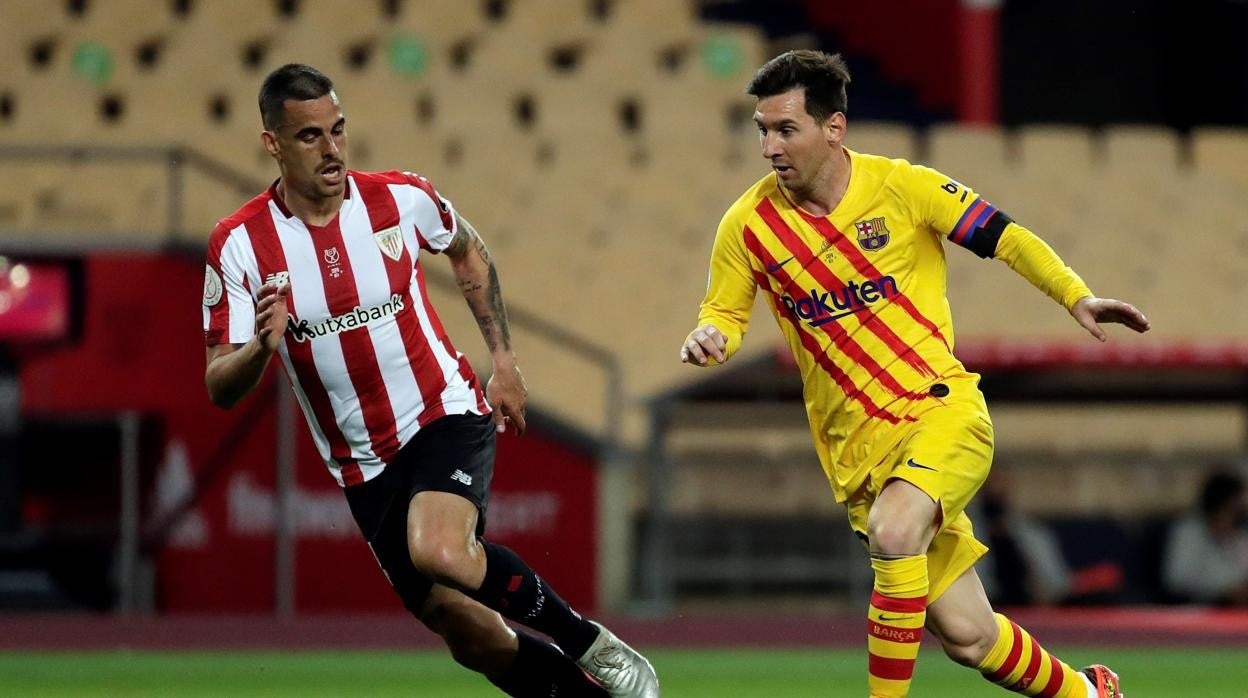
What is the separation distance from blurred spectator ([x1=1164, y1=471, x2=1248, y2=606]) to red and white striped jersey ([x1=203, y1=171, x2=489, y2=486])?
7138 millimetres

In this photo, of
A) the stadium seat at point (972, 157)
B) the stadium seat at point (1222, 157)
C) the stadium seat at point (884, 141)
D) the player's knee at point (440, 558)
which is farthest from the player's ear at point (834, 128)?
the stadium seat at point (1222, 157)

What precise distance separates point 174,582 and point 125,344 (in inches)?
58.8

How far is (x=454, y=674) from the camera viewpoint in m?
8.52

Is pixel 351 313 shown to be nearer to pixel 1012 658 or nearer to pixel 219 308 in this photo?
pixel 219 308

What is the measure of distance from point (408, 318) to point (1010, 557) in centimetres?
685

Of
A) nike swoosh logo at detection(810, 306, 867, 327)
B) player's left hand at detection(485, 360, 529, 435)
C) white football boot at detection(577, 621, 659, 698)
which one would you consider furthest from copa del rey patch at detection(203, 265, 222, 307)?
nike swoosh logo at detection(810, 306, 867, 327)

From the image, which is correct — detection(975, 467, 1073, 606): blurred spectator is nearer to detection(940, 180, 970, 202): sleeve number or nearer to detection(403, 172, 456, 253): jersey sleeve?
detection(940, 180, 970, 202): sleeve number

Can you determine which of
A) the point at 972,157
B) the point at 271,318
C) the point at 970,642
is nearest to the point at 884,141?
the point at 972,157

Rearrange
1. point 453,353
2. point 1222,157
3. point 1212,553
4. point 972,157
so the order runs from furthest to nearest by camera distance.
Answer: point 1222,157
point 972,157
point 1212,553
point 453,353

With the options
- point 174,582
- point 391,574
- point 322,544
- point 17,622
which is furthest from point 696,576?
point 391,574

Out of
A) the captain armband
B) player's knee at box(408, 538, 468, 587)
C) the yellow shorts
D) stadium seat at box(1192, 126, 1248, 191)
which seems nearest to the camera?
the yellow shorts

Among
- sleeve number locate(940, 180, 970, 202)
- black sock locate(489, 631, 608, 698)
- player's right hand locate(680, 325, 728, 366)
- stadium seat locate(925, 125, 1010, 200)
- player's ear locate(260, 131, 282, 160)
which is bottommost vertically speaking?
black sock locate(489, 631, 608, 698)

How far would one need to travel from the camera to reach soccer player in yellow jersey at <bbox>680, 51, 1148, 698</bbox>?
203 inches

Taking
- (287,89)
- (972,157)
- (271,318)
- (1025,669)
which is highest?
(972,157)
